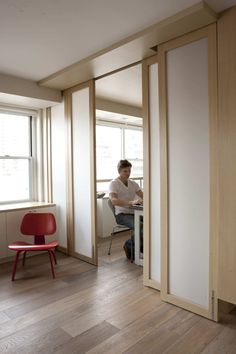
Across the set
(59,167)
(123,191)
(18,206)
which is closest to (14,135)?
(59,167)

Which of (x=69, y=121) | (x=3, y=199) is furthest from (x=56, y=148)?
(x=3, y=199)

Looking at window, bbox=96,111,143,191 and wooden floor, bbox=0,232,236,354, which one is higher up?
window, bbox=96,111,143,191

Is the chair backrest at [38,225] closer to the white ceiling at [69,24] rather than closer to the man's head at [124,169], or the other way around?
the man's head at [124,169]

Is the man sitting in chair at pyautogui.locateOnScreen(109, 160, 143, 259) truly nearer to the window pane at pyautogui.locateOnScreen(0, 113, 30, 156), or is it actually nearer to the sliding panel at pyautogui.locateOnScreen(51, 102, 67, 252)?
the sliding panel at pyautogui.locateOnScreen(51, 102, 67, 252)

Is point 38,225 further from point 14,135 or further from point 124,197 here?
point 14,135

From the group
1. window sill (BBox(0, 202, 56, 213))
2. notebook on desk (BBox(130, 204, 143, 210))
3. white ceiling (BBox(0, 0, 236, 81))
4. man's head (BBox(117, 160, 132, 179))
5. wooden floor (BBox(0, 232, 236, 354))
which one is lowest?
wooden floor (BBox(0, 232, 236, 354))

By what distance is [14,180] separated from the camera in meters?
4.27

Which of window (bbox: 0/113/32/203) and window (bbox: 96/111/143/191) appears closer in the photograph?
window (bbox: 0/113/32/203)

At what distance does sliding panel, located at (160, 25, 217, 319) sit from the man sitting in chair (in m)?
1.10

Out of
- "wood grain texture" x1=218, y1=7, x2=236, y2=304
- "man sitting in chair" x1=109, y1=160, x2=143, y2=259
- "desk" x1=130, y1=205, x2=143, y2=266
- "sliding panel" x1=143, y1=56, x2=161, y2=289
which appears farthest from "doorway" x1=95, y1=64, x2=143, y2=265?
"wood grain texture" x1=218, y1=7, x2=236, y2=304

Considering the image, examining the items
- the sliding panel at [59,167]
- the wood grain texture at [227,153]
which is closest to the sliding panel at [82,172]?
the sliding panel at [59,167]

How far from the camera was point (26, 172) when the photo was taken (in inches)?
174

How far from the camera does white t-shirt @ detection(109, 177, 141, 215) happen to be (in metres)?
3.78

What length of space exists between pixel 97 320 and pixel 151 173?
1456 mm
